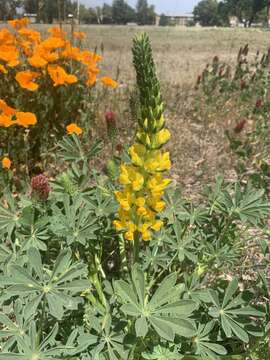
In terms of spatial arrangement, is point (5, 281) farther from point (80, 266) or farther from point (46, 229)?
point (46, 229)

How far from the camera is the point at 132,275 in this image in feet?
4.23

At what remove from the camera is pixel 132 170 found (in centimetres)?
134

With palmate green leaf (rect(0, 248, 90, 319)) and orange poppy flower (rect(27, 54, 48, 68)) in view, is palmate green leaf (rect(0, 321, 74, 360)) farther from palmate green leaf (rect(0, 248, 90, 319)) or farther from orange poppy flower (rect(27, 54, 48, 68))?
orange poppy flower (rect(27, 54, 48, 68))

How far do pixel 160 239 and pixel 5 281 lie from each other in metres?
0.68

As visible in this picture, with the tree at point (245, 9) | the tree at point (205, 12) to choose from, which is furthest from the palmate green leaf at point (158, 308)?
the tree at point (205, 12)

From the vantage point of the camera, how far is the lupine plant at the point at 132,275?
1210mm

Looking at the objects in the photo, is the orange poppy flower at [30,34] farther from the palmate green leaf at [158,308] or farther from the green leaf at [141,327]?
the green leaf at [141,327]

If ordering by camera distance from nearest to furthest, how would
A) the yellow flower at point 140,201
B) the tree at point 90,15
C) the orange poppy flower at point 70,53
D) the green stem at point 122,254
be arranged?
the yellow flower at point 140,201
the green stem at point 122,254
the orange poppy flower at point 70,53
the tree at point 90,15

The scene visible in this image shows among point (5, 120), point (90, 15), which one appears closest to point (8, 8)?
point (5, 120)

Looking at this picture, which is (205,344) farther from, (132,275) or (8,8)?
(8,8)

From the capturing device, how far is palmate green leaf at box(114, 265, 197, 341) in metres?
1.17

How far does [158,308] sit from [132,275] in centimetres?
13

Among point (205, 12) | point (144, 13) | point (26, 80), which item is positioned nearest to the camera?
point (26, 80)

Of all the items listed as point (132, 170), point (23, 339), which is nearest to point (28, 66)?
point (132, 170)
